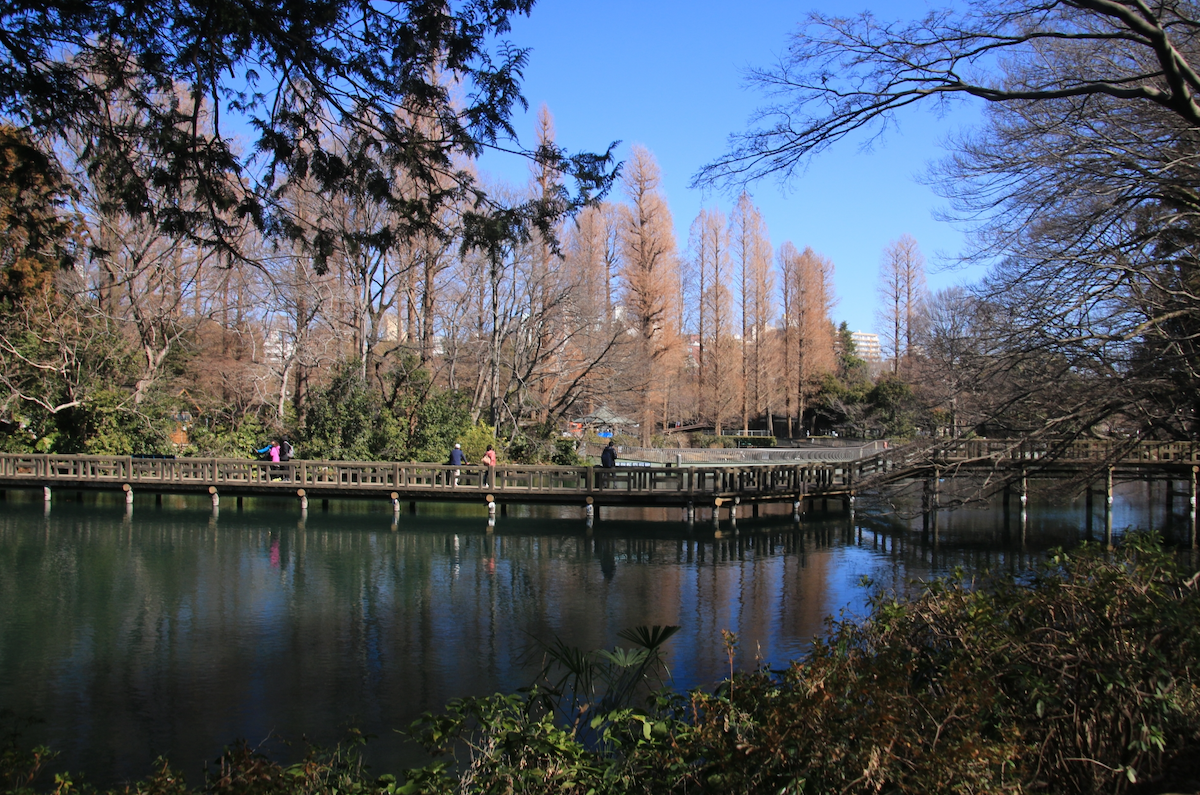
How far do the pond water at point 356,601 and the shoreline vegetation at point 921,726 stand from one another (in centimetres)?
125

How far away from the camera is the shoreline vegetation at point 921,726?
3320 millimetres

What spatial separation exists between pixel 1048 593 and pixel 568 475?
59.8ft

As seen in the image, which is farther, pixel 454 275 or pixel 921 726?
pixel 454 275

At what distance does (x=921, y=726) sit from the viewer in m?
3.56

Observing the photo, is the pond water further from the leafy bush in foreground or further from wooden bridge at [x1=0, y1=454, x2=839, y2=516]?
the leafy bush in foreground

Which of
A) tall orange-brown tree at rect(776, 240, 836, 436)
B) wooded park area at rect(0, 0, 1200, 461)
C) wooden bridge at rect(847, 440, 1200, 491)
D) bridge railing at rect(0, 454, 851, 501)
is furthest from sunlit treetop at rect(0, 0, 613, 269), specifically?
tall orange-brown tree at rect(776, 240, 836, 436)

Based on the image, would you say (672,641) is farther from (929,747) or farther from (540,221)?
(929,747)

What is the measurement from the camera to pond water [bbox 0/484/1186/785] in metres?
8.43

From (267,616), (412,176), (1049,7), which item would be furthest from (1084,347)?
(267,616)

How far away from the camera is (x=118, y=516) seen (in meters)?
22.7

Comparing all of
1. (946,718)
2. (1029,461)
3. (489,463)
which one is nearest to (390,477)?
(489,463)

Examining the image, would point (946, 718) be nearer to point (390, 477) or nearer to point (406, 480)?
point (406, 480)

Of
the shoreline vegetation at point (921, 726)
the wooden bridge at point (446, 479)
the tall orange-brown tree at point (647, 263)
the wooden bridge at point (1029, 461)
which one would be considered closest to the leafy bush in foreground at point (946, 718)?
the shoreline vegetation at point (921, 726)

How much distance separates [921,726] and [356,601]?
1172cm
